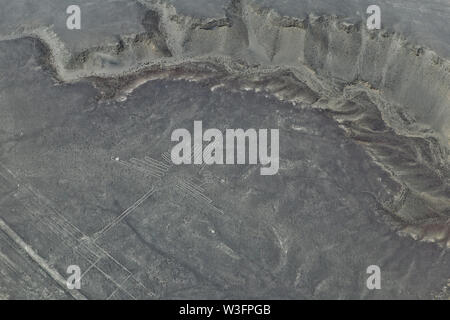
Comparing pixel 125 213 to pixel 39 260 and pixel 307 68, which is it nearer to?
pixel 39 260

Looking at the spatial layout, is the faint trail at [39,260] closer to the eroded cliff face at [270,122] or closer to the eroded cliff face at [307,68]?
the eroded cliff face at [270,122]

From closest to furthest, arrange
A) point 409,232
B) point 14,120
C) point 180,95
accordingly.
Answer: point 409,232
point 14,120
point 180,95

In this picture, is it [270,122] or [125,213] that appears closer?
[125,213]

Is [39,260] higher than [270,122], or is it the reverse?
[270,122]

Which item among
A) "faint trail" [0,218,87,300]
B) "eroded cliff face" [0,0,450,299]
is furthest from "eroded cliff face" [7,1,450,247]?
"faint trail" [0,218,87,300]

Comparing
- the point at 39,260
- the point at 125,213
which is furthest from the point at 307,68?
the point at 39,260

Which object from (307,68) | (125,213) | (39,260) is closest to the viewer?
(39,260)

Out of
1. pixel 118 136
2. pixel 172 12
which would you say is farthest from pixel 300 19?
pixel 118 136

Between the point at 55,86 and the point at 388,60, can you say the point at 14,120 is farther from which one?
the point at 388,60

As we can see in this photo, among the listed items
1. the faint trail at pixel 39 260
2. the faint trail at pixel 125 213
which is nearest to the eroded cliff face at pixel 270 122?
the faint trail at pixel 125 213
